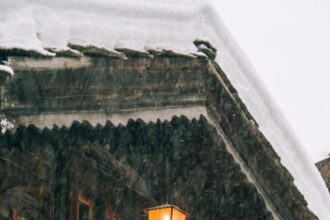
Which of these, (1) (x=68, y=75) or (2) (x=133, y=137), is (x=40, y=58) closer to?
(1) (x=68, y=75)

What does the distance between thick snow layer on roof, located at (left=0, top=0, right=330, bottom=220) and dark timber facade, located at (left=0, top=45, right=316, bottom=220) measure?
13 centimetres

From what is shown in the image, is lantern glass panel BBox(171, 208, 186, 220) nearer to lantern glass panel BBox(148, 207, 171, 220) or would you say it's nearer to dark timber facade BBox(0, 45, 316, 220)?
lantern glass panel BBox(148, 207, 171, 220)

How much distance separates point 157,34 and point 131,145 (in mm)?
1375

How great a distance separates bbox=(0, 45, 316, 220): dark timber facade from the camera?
6.02m

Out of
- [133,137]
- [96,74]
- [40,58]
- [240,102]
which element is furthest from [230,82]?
[40,58]

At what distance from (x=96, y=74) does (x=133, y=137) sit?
1387mm

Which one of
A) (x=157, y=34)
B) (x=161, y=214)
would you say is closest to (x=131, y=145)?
(x=161, y=214)

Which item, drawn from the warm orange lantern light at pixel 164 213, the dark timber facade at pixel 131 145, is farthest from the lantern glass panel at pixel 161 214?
the dark timber facade at pixel 131 145

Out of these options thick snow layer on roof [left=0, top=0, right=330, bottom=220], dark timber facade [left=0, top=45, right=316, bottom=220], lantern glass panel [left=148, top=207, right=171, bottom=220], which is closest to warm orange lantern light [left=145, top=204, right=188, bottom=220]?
lantern glass panel [left=148, top=207, right=171, bottom=220]

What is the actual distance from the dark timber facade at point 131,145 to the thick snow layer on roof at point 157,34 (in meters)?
0.13

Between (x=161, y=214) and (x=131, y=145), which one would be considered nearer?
(x=161, y=214)

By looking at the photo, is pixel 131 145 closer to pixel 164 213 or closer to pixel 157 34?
pixel 164 213

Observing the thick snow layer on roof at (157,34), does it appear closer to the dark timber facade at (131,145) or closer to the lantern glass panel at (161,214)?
the dark timber facade at (131,145)

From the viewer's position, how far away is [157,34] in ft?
21.5
